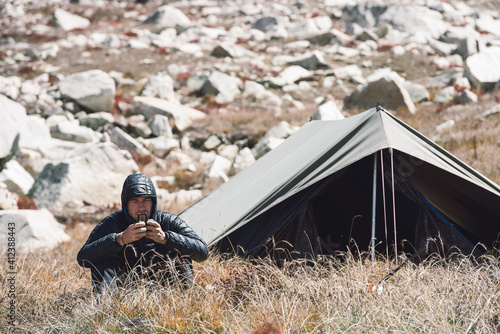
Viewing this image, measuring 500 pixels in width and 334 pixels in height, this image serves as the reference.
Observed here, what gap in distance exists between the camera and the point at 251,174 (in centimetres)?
723

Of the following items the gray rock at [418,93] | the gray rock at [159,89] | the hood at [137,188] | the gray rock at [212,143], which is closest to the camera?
the hood at [137,188]

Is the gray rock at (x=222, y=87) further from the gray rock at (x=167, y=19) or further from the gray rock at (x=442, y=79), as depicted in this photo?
the gray rock at (x=167, y=19)

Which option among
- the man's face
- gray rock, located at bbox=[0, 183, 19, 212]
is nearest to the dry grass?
the man's face

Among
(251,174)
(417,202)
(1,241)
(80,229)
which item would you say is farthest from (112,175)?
(417,202)

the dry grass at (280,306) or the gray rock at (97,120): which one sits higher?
the dry grass at (280,306)

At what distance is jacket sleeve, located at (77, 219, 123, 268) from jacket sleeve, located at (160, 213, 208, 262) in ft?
1.35

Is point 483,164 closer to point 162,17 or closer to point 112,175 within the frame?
point 112,175

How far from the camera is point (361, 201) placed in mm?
6012

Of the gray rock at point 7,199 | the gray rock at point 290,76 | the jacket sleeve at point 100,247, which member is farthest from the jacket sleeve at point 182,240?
the gray rock at point 290,76

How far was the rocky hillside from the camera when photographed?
422 inches

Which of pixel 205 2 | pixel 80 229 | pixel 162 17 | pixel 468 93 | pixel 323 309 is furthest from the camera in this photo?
pixel 205 2

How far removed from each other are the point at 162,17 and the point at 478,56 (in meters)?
18.9

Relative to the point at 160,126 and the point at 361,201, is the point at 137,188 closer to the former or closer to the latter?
the point at 361,201

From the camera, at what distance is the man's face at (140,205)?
4.29 m
